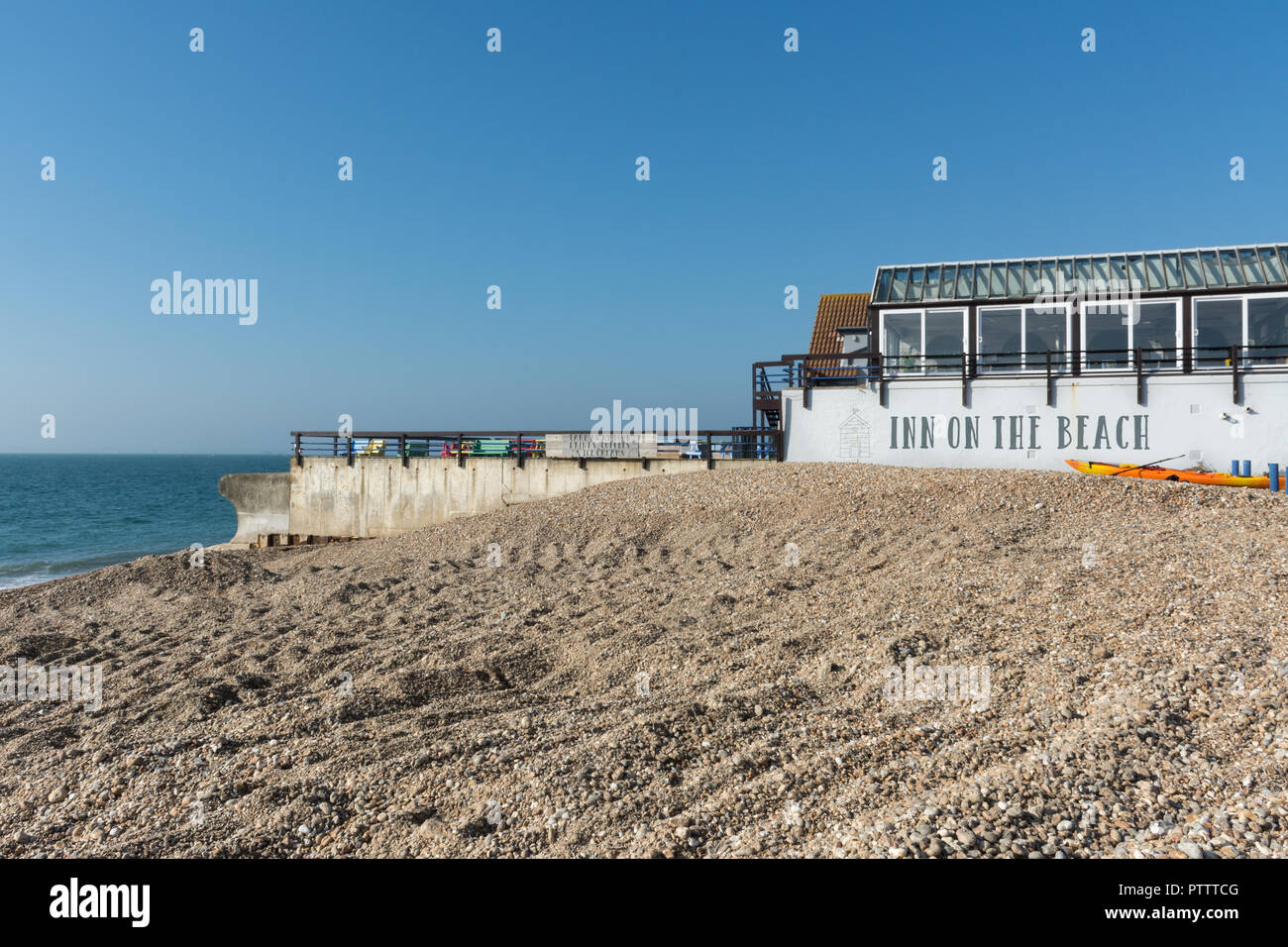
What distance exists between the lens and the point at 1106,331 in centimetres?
2178

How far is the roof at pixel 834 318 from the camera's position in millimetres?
32781

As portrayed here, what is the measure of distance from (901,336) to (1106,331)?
5.65 metres

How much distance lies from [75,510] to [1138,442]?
5657cm

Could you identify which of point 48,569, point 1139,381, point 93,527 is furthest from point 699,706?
point 93,527

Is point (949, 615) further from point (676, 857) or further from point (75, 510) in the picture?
point (75, 510)

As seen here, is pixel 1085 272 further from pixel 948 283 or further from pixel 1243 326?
pixel 1243 326

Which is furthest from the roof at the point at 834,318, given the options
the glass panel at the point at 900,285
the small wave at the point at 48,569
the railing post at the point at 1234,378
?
the small wave at the point at 48,569

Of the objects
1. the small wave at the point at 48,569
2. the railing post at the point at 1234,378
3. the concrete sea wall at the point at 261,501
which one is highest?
the railing post at the point at 1234,378

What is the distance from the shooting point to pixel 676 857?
3.85m

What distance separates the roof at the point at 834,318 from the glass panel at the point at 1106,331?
36.4 ft

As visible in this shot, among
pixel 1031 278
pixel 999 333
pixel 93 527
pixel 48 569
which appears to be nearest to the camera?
pixel 1031 278

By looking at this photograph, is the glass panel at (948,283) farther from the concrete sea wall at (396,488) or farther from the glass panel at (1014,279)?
the concrete sea wall at (396,488)

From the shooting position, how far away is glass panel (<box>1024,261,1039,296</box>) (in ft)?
72.2
